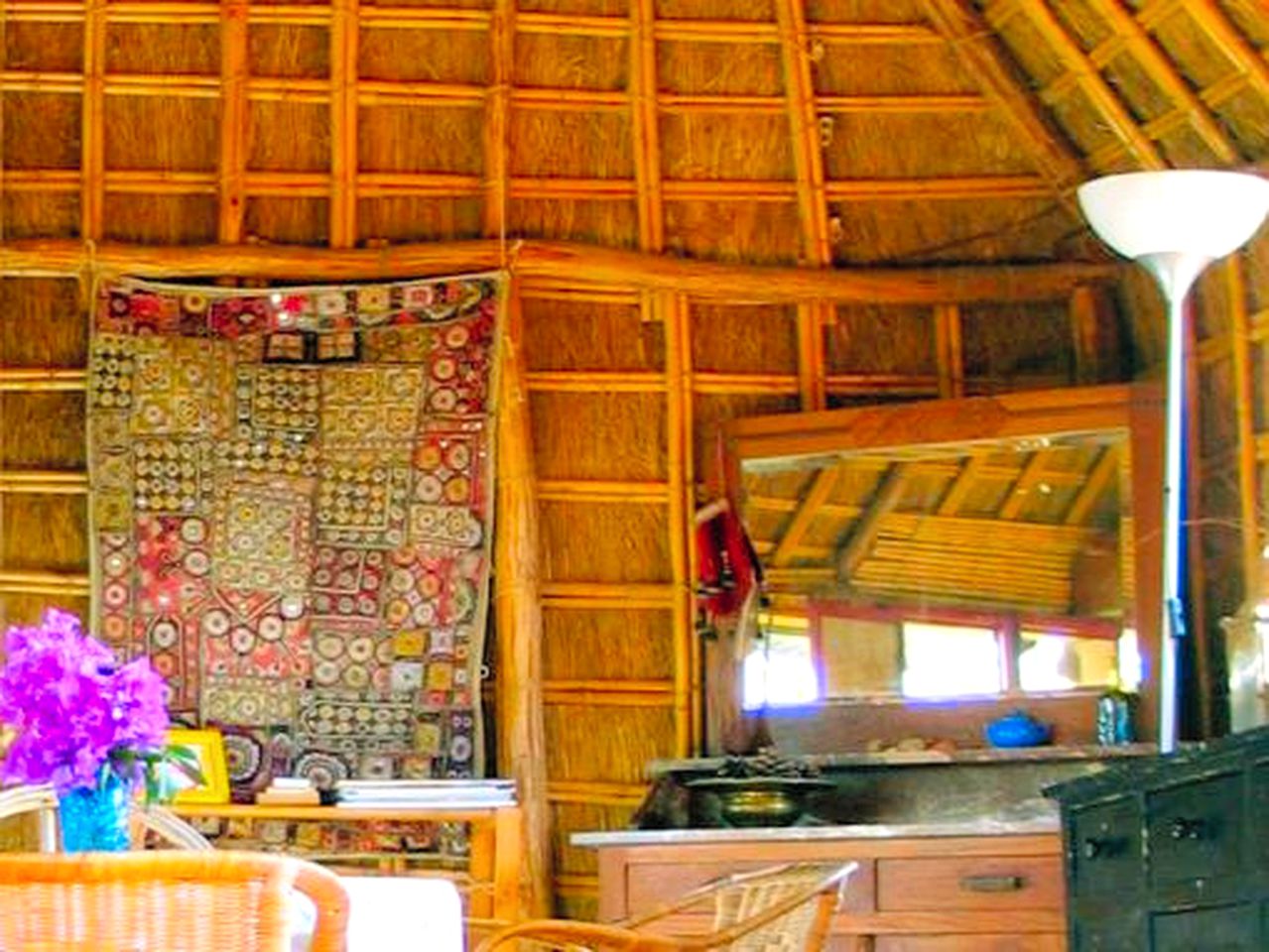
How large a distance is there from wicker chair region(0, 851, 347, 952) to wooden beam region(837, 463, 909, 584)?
4.12 meters

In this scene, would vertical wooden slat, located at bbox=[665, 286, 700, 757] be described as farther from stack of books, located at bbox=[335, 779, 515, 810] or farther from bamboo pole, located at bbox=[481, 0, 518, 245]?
stack of books, located at bbox=[335, 779, 515, 810]

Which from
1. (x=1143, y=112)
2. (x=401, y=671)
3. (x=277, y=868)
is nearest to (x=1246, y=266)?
(x=1143, y=112)

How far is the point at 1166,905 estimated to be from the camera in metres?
4.32

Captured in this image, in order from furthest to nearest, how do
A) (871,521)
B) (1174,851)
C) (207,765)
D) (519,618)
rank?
(519,618)
(871,521)
(207,765)
(1174,851)

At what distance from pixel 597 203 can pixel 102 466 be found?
1.46 metres

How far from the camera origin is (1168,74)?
250 inches

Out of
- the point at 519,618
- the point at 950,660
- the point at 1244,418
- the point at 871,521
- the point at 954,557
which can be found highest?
the point at 1244,418

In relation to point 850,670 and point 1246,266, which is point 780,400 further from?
point 1246,266

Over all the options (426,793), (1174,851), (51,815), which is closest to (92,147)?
(426,793)

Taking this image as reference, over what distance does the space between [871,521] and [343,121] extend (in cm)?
173

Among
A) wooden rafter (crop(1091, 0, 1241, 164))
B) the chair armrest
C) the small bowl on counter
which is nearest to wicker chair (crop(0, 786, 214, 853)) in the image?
the chair armrest

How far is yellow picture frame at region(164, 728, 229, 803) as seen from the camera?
6781 millimetres

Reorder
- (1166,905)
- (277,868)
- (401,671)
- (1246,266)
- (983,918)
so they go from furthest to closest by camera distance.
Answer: (401,671) < (1246,266) < (983,918) < (1166,905) < (277,868)

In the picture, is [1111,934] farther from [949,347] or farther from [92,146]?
[92,146]
